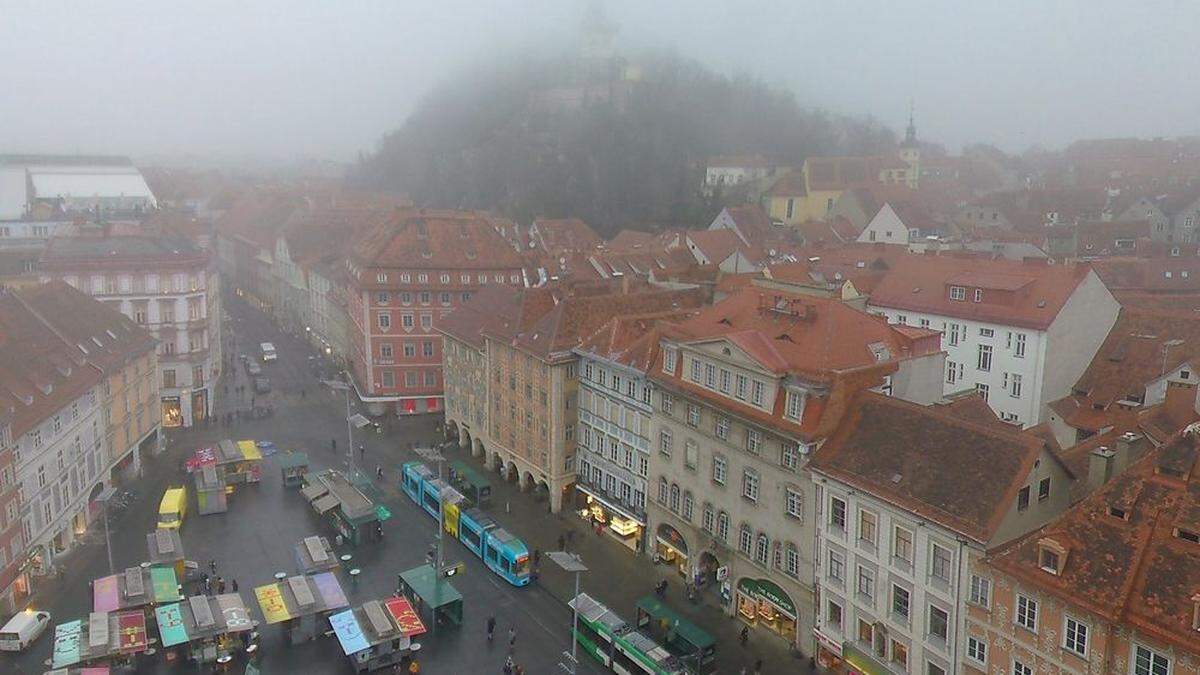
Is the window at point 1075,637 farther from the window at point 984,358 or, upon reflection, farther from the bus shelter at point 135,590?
the bus shelter at point 135,590

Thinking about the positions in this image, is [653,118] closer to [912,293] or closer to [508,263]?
[508,263]

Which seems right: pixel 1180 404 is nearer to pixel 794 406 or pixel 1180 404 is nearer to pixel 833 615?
pixel 794 406

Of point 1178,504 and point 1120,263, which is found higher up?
point 1120,263

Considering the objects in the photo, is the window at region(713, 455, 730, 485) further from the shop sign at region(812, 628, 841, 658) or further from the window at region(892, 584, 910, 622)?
the window at region(892, 584, 910, 622)

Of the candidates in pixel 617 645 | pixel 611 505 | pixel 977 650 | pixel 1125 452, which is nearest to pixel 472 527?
pixel 611 505

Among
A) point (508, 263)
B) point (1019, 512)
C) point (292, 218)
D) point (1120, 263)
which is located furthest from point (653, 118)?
point (1019, 512)

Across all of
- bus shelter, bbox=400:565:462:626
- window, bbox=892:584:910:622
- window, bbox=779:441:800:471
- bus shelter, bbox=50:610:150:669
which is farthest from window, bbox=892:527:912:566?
bus shelter, bbox=50:610:150:669

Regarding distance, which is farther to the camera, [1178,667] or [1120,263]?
[1120,263]
